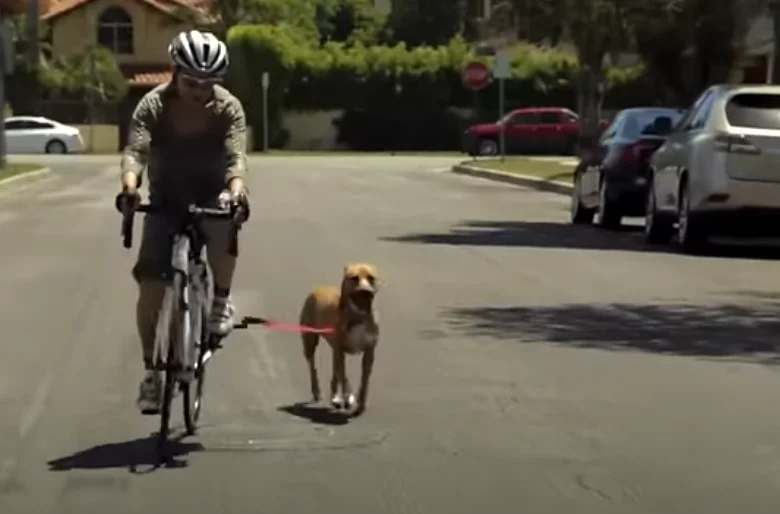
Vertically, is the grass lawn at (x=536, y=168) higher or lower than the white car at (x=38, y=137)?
higher

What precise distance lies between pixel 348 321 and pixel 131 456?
119 cm

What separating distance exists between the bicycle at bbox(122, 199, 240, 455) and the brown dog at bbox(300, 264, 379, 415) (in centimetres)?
65

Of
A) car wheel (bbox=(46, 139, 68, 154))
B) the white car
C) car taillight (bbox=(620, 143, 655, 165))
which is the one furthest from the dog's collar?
car wheel (bbox=(46, 139, 68, 154))

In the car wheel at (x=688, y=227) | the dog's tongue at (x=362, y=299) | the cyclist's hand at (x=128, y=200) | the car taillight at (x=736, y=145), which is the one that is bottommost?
the car wheel at (x=688, y=227)

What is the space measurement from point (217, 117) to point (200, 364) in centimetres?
105

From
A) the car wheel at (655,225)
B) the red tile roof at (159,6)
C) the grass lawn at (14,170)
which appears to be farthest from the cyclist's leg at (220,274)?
the red tile roof at (159,6)

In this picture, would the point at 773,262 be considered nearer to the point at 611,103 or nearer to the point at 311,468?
the point at 311,468

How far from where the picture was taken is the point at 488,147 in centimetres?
5706

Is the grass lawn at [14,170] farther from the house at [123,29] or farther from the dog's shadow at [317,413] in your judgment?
the house at [123,29]

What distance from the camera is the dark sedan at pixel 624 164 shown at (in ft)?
75.3

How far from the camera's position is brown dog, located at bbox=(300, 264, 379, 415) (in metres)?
8.76

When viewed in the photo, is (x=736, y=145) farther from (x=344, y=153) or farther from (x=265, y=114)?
(x=265, y=114)

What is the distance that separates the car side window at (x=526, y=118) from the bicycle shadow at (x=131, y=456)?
164 feet

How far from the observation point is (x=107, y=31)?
250ft
